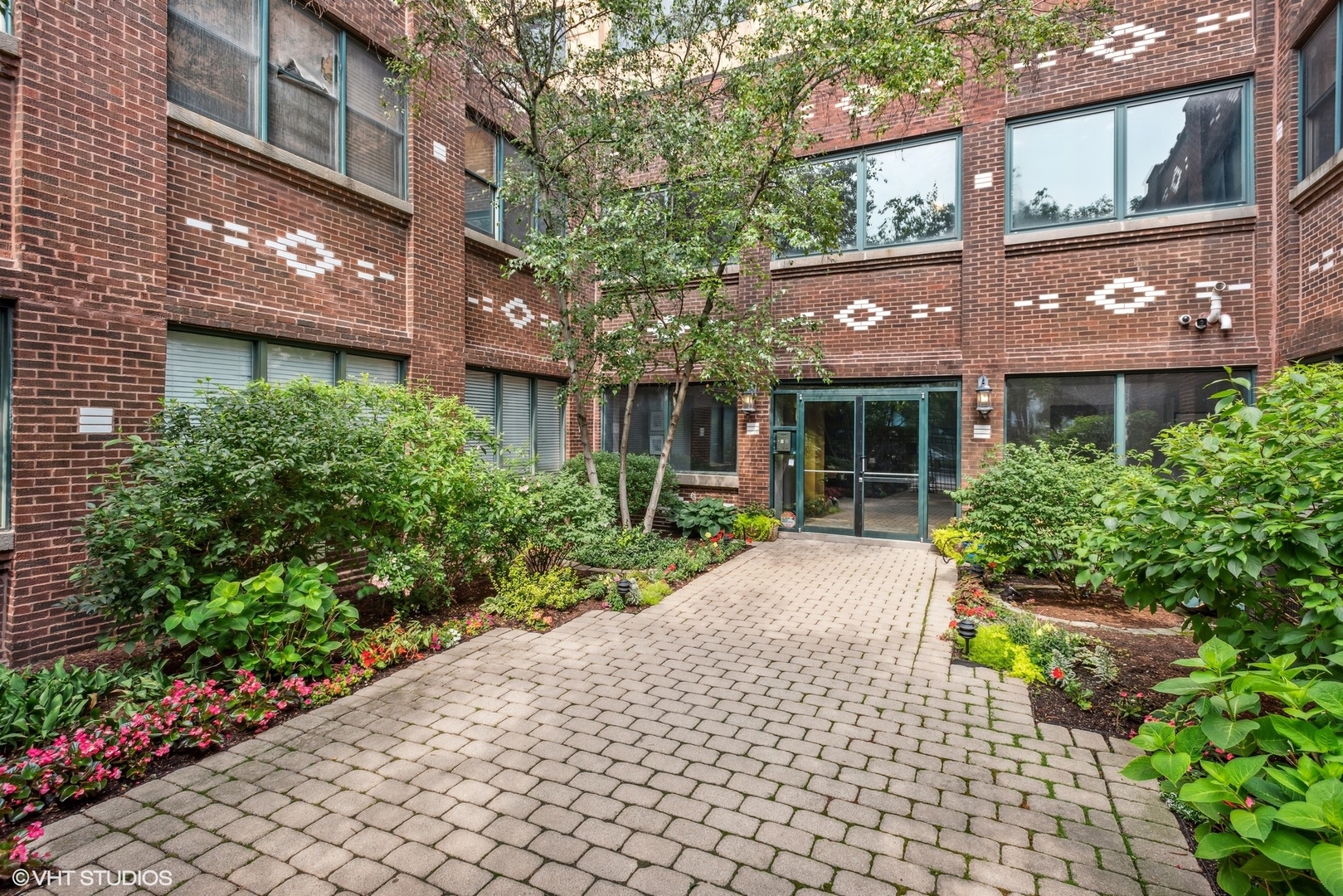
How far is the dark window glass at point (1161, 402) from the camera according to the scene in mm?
8766

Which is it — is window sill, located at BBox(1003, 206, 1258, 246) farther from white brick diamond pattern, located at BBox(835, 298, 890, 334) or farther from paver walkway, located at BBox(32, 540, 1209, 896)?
paver walkway, located at BBox(32, 540, 1209, 896)

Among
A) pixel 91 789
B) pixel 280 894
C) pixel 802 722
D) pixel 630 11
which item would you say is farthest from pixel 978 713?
pixel 630 11

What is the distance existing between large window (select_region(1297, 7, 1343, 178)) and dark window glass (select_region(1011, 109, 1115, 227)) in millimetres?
2011

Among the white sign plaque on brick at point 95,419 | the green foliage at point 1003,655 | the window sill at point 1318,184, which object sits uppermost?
the window sill at point 1318,184

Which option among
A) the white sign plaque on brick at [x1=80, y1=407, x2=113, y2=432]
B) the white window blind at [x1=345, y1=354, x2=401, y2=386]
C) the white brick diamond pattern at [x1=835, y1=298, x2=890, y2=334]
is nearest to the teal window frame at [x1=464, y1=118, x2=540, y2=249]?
the white window blind at [x1=345, y1=354, x2=401, y2=386]

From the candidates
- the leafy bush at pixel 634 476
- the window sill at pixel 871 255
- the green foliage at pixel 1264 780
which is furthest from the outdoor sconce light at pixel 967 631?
the window sill at pixel 871 255

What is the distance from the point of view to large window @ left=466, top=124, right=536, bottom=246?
9.57m

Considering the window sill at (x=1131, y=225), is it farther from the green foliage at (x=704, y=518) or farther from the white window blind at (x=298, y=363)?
the white window blind at (x=298, y=363)

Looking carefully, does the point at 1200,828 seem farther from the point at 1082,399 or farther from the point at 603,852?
A: the point at 1082,399

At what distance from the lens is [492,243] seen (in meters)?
9.72

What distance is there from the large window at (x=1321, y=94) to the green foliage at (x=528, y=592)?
9.75 m

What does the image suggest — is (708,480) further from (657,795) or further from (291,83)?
(657,795)

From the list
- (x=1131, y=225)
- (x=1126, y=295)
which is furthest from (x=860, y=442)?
(x=1131, y=225)

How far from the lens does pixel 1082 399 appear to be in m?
9.42
